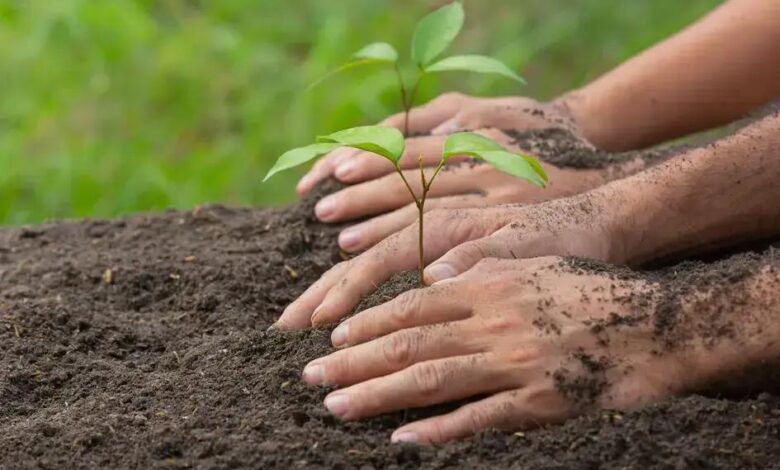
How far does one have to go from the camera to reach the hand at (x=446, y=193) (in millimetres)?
2033

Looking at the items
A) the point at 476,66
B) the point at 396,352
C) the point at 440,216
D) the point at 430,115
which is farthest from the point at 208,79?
the point at 396,352

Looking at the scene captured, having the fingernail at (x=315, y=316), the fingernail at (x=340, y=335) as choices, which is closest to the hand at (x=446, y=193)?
the fingernail at (x=315, y=316)

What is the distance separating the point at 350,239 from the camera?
6.63ft

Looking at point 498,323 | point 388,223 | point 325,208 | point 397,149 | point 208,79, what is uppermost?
point 208,79

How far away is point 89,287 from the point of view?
2025mm

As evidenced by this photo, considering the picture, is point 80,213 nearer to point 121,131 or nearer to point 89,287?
point 121,131

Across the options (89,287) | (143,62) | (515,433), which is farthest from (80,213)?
(515,433)

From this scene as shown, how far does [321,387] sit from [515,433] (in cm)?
27

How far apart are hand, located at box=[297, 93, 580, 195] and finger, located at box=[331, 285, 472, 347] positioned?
2.13ft

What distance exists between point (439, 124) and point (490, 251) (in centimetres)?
75

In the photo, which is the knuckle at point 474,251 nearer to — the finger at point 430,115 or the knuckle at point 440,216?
the knuckle at point 440,216

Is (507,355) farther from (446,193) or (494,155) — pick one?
(446,193)

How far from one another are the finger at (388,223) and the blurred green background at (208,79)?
1.61 metres

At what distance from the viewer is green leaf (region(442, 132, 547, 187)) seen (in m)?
1.39
